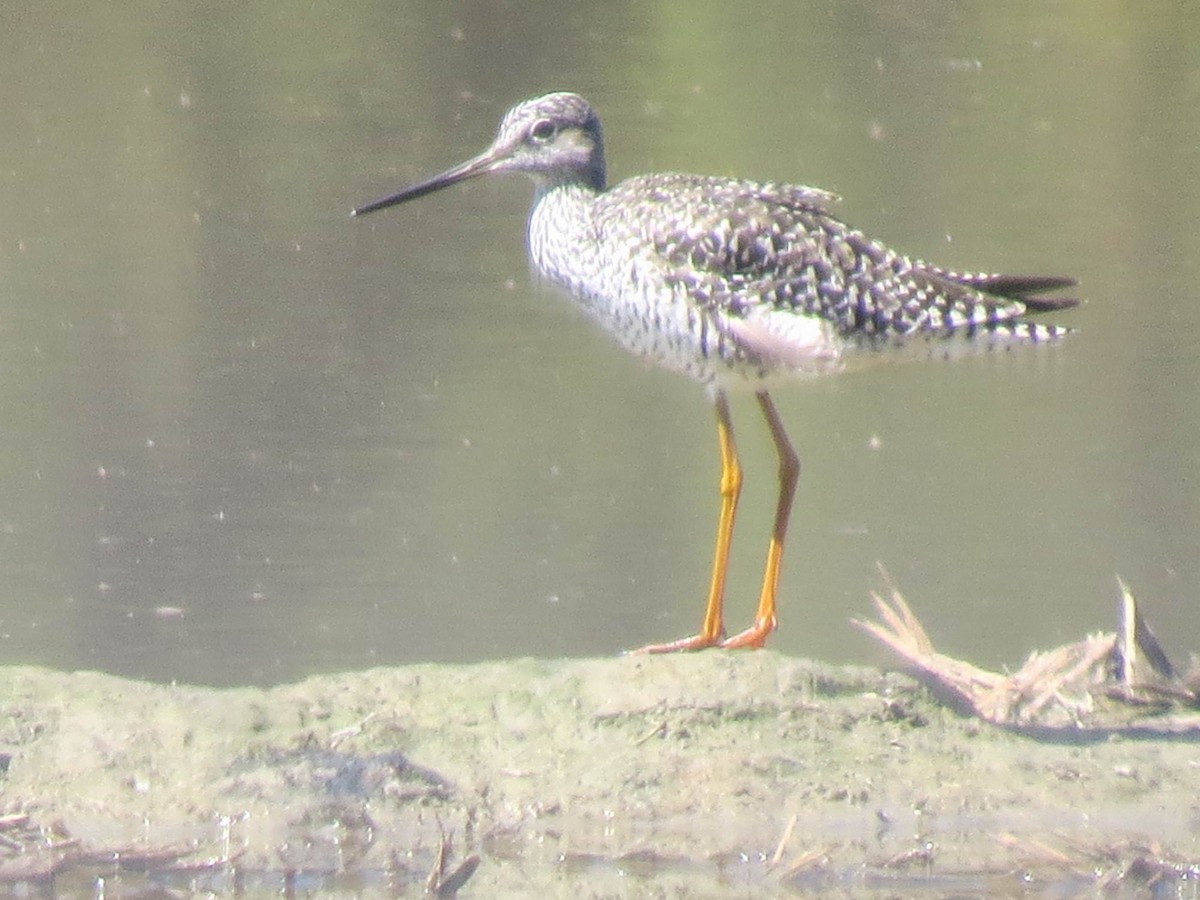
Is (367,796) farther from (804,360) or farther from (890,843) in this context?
(804,360)

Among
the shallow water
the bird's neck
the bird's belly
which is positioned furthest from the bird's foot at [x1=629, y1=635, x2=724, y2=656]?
the shallow water

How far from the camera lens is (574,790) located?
5.26 meters

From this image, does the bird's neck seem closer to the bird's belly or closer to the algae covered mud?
the bird's belly

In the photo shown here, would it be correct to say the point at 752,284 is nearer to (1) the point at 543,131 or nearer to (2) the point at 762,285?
(2) the point at 762,285

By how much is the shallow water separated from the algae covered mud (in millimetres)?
1650

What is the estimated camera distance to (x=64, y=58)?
14.7 meters

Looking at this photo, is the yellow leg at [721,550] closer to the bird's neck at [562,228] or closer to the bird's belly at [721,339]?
the bird's belly at [721,339]

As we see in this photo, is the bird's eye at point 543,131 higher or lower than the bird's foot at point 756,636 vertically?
higher

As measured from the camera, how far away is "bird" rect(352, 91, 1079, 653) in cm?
595

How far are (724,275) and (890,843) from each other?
1527 mm

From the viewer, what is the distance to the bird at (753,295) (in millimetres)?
5945

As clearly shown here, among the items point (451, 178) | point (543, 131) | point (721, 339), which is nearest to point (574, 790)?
point (721, 339)

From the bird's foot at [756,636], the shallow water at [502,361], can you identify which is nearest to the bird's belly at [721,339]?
the bird's foot at [756,636]

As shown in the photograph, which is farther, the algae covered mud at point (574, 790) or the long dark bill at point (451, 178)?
the long dark bill at point (451, 178)
